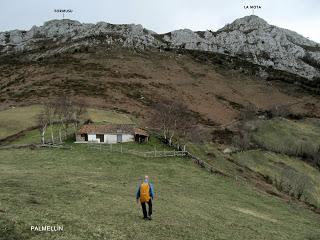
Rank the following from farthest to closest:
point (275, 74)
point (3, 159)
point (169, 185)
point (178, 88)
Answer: point (275, 74) < point (178, 88) < point (3, 159) < point (169, 185)

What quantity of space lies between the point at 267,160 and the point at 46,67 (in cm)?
9184

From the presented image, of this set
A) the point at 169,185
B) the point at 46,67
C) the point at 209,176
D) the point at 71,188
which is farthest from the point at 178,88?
the point at 71,188

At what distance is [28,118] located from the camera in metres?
97.6

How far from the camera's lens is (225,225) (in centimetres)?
3338

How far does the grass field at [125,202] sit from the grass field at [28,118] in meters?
19.3

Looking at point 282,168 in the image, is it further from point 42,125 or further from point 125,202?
point 125,202

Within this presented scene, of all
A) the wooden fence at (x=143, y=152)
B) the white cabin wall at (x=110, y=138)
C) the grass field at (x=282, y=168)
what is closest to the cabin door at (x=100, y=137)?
the white cabin wall at (x=110, y=138)

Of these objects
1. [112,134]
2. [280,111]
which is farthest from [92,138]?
[280,111]

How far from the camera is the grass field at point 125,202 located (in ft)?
83.8

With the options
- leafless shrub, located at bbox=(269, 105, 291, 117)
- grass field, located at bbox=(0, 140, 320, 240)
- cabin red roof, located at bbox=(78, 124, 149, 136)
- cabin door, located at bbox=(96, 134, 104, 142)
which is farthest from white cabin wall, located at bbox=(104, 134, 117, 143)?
leafless shrub, located at bbox=(269, 105, 291, 117)

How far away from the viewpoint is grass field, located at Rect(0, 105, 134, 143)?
86600 millimetres

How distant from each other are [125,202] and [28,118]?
68.3 m

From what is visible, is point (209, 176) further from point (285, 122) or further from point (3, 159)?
point (285, 122)

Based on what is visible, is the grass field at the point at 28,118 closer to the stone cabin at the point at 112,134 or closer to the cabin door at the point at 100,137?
the stone cabin at the point at 112,134
